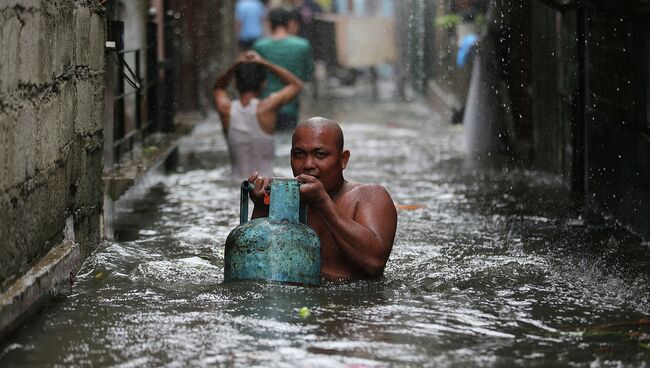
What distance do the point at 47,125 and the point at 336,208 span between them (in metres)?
1.52

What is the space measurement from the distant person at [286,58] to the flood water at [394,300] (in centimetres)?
495

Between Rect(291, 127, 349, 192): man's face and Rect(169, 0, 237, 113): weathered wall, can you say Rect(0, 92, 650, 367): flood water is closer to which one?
Rect(291, 127, 349, 192): man's face

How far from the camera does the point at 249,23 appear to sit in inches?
838

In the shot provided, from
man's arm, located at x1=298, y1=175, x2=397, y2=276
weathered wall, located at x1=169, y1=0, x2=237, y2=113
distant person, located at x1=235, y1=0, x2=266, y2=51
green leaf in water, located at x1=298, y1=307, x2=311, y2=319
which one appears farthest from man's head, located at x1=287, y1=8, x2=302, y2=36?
green leaf in water, located at x1=298, y1=307, x2=311, y2=319

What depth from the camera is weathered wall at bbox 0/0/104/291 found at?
5332mm

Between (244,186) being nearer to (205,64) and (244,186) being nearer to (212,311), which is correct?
(212,311)

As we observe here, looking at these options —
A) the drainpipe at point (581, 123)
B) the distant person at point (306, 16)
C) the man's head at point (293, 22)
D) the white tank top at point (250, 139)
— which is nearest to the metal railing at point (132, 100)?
the white tank top at point (250, 139)

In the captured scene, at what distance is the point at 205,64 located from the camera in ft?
66.4

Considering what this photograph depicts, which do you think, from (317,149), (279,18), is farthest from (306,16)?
(317,149)

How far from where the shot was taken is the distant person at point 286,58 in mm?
15539

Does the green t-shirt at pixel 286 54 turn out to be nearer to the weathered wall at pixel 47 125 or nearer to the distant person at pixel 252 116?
the distant person at pixel 252 116

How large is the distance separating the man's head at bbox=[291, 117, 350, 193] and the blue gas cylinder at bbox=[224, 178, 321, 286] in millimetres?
297

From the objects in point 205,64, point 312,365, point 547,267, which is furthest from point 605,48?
point 205,64

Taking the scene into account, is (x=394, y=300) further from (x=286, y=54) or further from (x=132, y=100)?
(x=286, y=54)
